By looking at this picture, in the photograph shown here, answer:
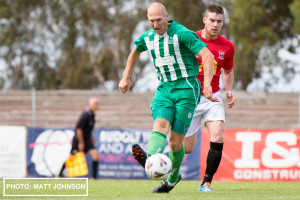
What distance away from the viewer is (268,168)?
12.5 meters

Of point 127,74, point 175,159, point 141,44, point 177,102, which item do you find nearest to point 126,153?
point 175,159

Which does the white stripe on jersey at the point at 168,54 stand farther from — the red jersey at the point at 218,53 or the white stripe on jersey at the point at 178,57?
the red jersey at the point at 218,53

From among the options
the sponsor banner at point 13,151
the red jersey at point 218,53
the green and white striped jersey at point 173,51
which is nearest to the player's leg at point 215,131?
the red jersey at point 218,53

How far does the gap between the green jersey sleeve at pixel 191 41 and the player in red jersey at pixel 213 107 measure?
1244 millimetres

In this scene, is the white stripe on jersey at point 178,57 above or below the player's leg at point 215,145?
above

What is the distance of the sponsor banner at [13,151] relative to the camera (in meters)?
14.4

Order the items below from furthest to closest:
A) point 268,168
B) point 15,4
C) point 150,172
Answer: point 15,4, point 268,168, point 150,172

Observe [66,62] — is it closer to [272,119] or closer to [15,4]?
[15,4]

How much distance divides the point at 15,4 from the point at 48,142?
25.6 meters

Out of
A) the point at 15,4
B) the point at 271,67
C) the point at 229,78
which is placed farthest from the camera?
the point at 15,4

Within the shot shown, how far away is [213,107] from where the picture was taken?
7.50 metres

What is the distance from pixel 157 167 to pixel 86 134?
25.8 feet

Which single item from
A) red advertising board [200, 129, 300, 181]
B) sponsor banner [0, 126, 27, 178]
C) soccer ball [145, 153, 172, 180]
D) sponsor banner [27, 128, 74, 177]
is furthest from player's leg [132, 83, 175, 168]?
sponsor banner [0, 126, 27, 178]

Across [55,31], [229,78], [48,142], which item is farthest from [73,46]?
[229,78]
